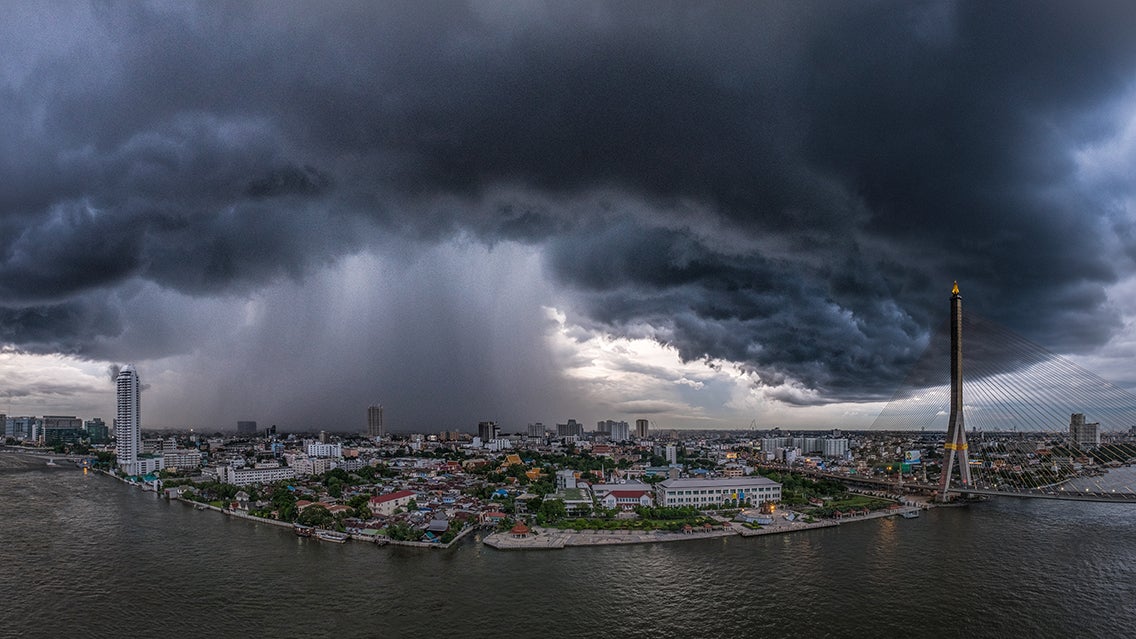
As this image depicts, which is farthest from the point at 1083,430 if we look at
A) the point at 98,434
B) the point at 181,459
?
the point at 98,434

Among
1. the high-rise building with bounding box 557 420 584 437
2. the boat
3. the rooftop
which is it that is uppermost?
the rooftop

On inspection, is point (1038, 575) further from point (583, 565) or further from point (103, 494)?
point (103, 494)

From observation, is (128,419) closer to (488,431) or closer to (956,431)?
(488,431)

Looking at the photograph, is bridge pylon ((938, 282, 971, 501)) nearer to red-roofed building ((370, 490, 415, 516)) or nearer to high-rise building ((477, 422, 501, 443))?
red-roofed building ((370, 490, 415, 516))

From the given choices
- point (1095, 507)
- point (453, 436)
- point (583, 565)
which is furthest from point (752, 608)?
point (453, 436)

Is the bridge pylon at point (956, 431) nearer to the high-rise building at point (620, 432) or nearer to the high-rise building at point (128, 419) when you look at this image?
the high-rise building at point (128, 419)

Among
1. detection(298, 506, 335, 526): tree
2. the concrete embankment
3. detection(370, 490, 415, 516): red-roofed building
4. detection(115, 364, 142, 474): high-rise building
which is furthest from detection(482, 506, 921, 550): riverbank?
detection(115, 364, 142, 474): high-rise building
